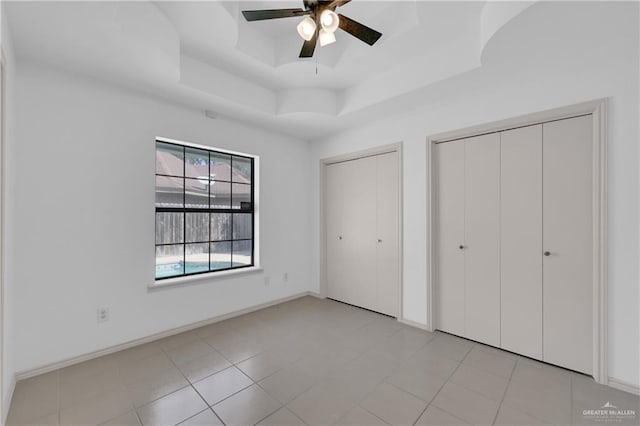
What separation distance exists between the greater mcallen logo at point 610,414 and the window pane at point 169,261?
3.66 metres

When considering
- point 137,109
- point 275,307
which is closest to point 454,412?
point 275,307

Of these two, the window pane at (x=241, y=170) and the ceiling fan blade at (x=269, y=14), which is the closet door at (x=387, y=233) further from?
the ceiling fan blade at (x=269, y=14)

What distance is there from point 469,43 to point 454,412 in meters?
2.71

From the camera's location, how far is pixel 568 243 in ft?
7.56

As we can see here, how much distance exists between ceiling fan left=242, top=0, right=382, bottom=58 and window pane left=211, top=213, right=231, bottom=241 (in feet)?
7.76

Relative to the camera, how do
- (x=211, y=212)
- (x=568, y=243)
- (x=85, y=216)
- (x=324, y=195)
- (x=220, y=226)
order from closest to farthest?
(x=568, y=243)
(x=85, y=216)
(x=211, y=212)
(x=220, y=226)
(x=324, y=195)

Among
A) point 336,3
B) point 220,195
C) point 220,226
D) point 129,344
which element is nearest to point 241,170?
point 220,195

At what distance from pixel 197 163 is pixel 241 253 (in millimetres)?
1288

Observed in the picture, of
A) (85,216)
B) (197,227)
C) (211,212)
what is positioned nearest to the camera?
(85,216)

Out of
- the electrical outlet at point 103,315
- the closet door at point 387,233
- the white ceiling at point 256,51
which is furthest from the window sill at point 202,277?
the white ceiling at point 256,51

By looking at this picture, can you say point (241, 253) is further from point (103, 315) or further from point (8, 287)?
point (8, 287)

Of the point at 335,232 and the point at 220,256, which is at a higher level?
the point at 335,232

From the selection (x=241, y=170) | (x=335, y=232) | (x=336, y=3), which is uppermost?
(x=336, y=3)

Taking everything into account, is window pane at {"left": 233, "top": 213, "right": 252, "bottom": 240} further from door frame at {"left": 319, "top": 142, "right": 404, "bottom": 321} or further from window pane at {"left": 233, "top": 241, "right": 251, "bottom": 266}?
door frame at {"left": 319, "top": 142, "right": 404, "bottom": 321}
